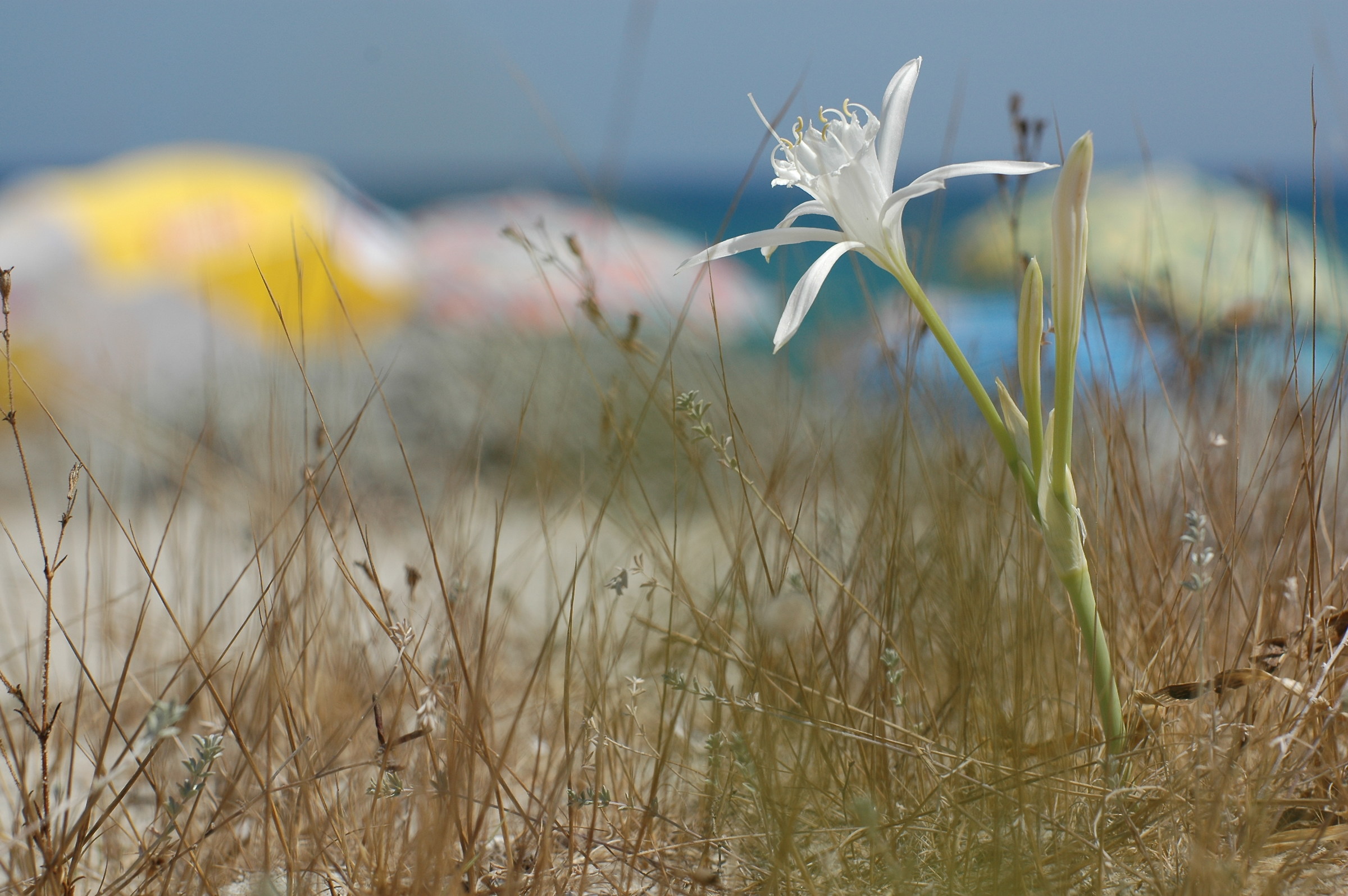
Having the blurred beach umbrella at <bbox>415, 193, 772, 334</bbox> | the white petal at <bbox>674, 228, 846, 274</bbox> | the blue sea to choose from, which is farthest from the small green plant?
the blurred beach umbrella at <bbox>415, 193, 772, 334</bbox>

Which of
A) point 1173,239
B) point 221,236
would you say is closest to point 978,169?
point 221,236

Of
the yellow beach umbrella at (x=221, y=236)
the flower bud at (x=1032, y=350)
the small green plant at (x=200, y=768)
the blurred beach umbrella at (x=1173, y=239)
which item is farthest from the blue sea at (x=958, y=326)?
the small green plant at (x=200, y=768)

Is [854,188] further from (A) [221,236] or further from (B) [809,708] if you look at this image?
(A) [221,236]

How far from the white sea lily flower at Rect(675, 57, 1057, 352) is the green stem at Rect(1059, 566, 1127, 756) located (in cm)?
32

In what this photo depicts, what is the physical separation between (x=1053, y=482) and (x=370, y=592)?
159 cm

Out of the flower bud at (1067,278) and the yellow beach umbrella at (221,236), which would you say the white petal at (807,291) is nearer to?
the flower bud at (1067,278)

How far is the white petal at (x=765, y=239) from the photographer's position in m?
0.86

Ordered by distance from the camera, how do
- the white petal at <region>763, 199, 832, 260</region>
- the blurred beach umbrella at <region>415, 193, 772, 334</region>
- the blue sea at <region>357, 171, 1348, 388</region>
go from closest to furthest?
the white petal at <region>763, 199, 832, 260</region>, the blue sea at <region>357, 171, 1348, 388</region>, the blurred beach umbrella at <region>415, 193, 772, 334</region>

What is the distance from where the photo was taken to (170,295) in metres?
4.48

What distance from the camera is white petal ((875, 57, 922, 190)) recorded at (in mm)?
910

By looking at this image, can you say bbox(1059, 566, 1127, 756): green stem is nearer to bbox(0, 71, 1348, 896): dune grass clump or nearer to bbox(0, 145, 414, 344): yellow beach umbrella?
bbox(0, 71, 1348, 896): dune grass clump

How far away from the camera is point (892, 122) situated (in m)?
0.92

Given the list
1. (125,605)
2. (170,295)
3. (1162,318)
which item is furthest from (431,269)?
(1162,318)

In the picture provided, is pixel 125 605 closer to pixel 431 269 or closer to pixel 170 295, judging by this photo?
pixel 170 295
